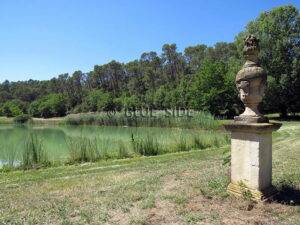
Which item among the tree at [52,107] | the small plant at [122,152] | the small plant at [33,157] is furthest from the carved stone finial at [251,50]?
the tree at [52,107]

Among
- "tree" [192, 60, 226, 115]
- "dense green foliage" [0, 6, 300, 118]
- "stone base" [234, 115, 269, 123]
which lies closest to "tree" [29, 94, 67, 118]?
"dense green foliage" [0, 6, 300, 118]

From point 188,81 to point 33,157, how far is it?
47.4 m

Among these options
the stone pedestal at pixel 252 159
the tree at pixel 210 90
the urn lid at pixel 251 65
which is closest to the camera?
the stone pedestal at pixel 252 159

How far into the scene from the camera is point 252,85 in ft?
18.3

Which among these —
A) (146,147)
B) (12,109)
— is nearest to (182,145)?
(146,147)

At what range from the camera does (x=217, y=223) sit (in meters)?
4.66

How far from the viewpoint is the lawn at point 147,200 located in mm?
4918

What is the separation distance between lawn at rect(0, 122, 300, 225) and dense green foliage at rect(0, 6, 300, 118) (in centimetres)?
2690

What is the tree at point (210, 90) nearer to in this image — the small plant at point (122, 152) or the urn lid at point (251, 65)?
the small plant at point (122, 152)

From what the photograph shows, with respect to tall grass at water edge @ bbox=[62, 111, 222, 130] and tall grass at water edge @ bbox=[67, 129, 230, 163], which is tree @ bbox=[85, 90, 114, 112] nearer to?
tall grass at water edge @ bbox=[62, 111, 222, 130]

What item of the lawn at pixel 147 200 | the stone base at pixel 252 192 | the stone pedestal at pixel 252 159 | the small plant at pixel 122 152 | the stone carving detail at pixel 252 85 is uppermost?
the stone carving detail at pixel 252 85

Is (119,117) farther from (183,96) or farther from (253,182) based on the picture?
(253,182)

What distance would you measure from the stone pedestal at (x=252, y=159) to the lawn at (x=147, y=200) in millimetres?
205

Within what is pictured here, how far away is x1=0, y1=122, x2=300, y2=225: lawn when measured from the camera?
194 inches
